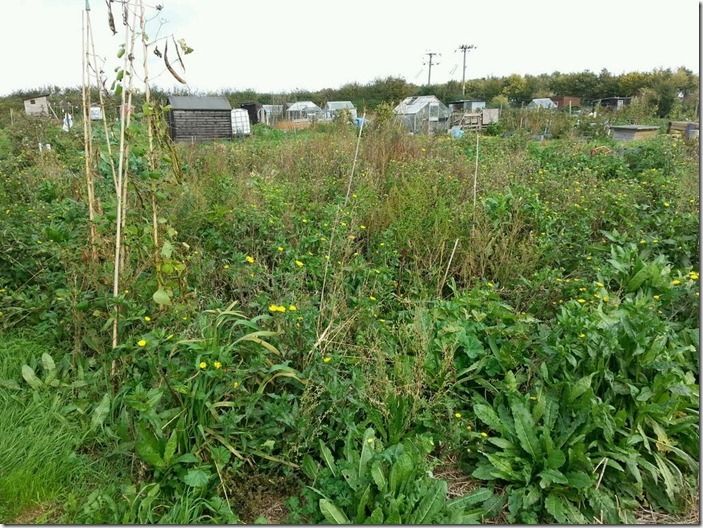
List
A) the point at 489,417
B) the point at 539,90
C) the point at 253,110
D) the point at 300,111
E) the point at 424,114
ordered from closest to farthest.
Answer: the point at 489,417, the point at 424,114, the point at 300,111, the point at 253,110, the point at 539,90

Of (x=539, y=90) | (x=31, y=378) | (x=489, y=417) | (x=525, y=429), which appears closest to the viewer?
(x=525, y=429)

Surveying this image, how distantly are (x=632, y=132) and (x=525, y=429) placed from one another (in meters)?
→ 11.2

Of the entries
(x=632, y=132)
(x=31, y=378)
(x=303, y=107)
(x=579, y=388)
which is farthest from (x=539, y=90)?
(x=31, y=378)

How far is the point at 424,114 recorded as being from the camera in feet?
33.5

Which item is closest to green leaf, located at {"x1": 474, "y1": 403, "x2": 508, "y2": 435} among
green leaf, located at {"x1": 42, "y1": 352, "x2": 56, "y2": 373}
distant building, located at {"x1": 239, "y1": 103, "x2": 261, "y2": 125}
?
green leaf, located at {"x1": 42, "y1": 352, "x2": 56, "y2": 373}

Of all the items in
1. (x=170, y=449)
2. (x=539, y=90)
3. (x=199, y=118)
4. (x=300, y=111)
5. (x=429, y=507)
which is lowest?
(x=429, y=507)

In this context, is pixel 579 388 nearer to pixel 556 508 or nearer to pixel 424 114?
pixel 556 508

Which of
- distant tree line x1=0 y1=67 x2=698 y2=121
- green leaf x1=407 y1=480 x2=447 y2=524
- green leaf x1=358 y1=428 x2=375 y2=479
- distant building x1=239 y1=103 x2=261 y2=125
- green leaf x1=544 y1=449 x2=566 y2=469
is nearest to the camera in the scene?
green leaf x1=407 y1=480 x2=447 y2=524

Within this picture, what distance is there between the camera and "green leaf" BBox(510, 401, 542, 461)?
202 cm

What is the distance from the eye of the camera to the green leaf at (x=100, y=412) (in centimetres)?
207

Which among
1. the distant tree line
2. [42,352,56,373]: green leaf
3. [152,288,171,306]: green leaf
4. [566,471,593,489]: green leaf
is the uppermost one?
the distant tree line

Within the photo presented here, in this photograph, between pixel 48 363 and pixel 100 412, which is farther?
pixel 48 363

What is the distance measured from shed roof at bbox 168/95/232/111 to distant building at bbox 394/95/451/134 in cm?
484

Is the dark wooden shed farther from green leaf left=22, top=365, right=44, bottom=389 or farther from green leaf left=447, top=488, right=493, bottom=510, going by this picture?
green leaf left=447, top=488, right=493, bottom=510
